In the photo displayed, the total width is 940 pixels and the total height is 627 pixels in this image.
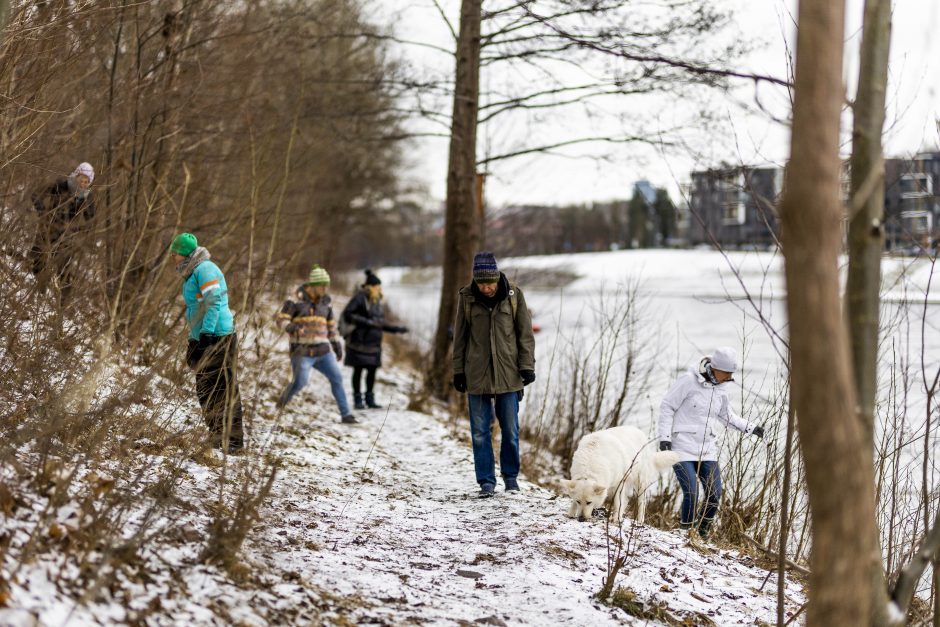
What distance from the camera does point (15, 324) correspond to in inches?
228

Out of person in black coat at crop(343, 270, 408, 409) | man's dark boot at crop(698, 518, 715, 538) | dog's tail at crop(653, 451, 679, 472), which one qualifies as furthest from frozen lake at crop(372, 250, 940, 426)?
person in black coat at crop(343, 270, 408, 409)

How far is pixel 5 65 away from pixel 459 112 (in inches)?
272

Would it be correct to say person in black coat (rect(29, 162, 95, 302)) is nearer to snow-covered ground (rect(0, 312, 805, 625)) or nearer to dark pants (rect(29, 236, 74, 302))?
dark pants (rect(29, 236, 74, 302))

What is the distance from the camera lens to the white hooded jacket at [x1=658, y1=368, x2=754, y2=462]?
730cm

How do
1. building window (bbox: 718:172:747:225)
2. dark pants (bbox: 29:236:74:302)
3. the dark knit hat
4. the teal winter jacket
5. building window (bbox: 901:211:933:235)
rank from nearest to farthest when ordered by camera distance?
building window (bbox: 718:172:747:225)
building window (bbox: 901:211:933:235)
dark pants (bbox: 29:236:74:302)
the teal winter jacket
the dark knit hat

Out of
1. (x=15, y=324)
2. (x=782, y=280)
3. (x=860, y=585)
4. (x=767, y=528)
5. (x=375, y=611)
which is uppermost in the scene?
(x=782, y=280)

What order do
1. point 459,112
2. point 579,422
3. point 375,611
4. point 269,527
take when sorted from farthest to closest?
point 459,112 < point 579,422 < point 269,527 < point 375,611

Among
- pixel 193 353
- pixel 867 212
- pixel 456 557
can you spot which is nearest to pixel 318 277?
pixel 193 353

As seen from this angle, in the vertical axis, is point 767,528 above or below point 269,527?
below

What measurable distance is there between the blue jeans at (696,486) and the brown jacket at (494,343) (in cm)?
165

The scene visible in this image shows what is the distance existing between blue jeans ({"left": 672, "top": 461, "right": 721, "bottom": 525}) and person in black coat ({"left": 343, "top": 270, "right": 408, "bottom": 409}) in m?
4.91

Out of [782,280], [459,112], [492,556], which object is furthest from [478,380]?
[459,112]

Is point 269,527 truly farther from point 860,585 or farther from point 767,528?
point 767,528

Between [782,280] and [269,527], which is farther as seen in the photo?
[269,527]
